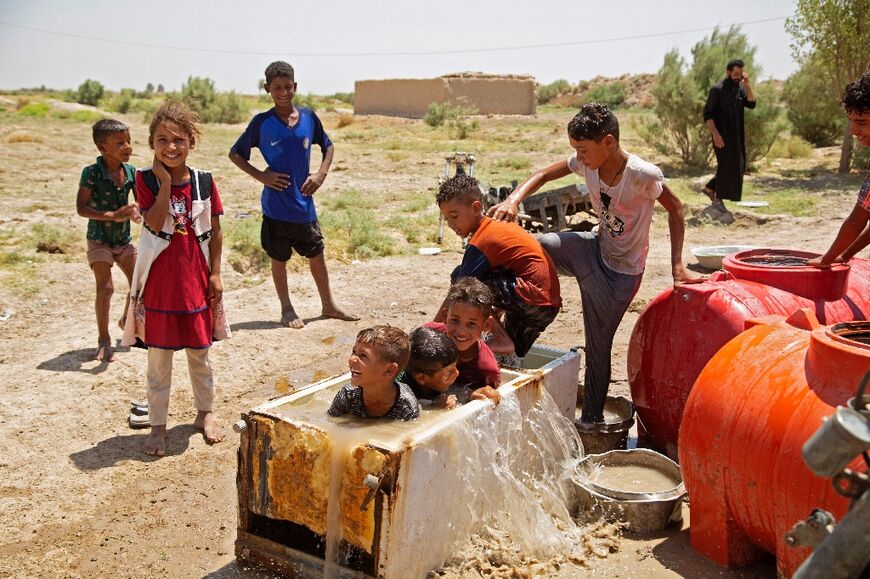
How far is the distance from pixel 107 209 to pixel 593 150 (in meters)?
3.23

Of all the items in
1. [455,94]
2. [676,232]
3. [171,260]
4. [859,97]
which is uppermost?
[455,94]

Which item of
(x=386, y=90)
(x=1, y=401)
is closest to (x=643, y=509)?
(x=1, y=401)

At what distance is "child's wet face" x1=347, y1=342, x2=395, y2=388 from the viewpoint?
326 cm

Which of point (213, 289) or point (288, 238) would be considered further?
point (288, 238)

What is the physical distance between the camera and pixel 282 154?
659cm

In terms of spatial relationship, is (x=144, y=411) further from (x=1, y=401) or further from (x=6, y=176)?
(x=6, y=176)

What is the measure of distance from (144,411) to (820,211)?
35.6 feet

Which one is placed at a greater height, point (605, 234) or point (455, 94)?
point (455, 94)

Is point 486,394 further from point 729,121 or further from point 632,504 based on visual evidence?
point 729,121

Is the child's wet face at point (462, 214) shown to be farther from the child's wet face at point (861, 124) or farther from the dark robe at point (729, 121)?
the dark robe at point (729, 121)

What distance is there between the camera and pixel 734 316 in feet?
13.5

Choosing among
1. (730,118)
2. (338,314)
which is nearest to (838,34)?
(730,118)

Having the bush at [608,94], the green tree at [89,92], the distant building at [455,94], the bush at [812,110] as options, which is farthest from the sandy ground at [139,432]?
the bush at [608,94]

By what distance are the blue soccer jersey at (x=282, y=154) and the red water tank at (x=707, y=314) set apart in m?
3.17
